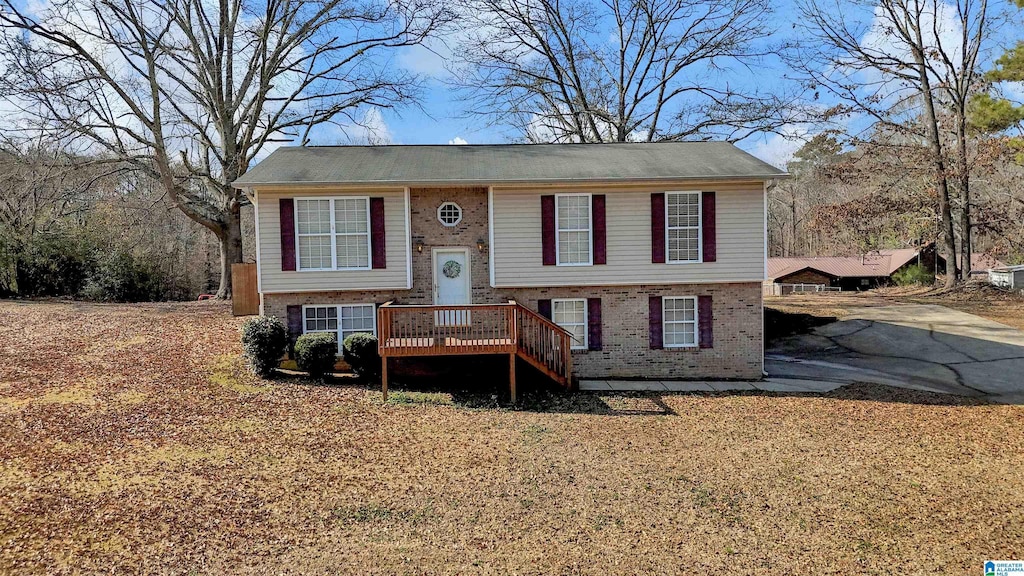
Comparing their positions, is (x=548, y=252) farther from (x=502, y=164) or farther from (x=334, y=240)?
(x=334, y=240)

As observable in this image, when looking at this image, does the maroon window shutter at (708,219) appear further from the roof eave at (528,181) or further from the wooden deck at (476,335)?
the wooden deck at (476,335)

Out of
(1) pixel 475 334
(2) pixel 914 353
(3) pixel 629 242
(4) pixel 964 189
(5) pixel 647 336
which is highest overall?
(4) pixel 964 189

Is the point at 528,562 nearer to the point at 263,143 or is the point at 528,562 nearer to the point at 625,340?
the point at 625,340

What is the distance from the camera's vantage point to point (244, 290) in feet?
49.1

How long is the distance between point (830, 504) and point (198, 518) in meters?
7.32

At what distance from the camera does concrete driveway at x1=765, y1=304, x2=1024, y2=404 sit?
13.2 meters

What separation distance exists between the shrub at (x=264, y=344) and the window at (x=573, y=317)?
6407mm

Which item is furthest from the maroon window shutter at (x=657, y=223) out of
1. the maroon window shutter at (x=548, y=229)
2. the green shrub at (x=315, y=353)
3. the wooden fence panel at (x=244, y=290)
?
the wooden fence panel at (x=244, y=290)

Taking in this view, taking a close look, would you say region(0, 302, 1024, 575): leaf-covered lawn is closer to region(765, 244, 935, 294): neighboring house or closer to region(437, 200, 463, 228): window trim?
region(437, 200, 463, 228): window trim

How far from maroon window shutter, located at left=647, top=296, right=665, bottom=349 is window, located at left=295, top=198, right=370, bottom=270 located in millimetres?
7004

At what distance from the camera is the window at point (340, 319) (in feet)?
41.5

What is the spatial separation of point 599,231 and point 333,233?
6.35 m

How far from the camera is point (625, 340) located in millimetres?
13141

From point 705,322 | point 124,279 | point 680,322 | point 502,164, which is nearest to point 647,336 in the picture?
point 680,322
